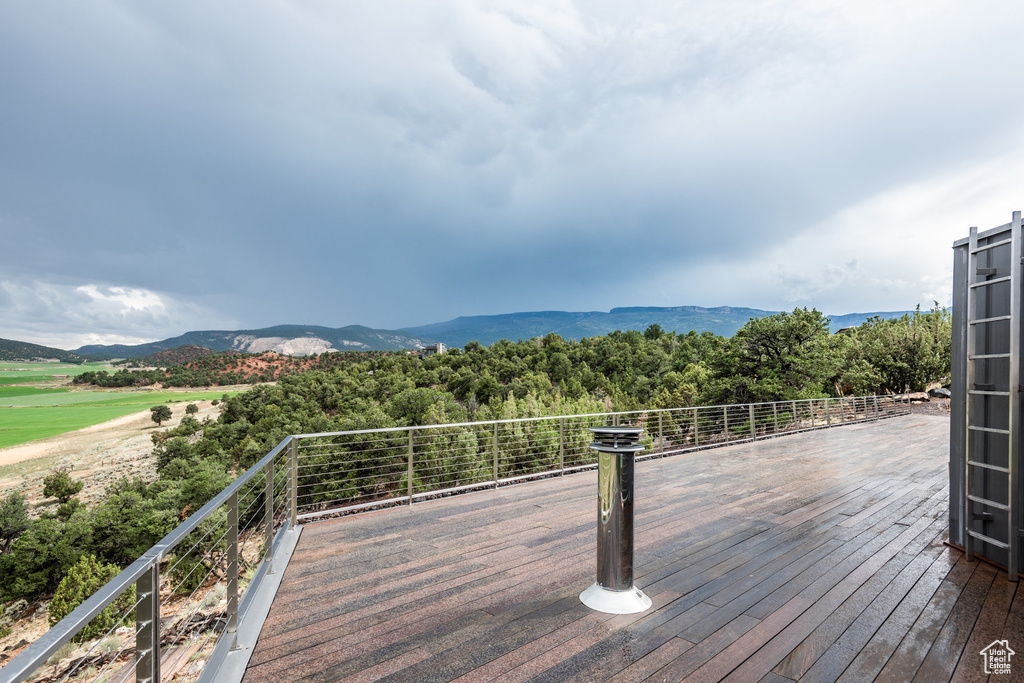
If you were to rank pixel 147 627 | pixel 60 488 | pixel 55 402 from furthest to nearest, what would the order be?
pixel 55 402
pixel 60 488
pixel 147 627

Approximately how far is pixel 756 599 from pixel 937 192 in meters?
9.39

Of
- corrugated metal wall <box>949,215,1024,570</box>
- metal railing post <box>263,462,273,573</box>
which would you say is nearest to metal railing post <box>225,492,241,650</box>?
metal railing post <box>263,462,273,573</box>

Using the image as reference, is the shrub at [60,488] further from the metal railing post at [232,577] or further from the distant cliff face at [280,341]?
the distant cliff face at [280,341]

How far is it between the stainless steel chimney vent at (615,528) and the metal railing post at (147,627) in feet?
6.55

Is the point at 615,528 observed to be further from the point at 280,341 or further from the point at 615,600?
the point at 280,341

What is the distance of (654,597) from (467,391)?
160ft

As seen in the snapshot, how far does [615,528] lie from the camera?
2707 millimetres

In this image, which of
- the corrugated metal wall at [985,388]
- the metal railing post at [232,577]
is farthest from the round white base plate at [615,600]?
the corrugated metal wall at [985,388]

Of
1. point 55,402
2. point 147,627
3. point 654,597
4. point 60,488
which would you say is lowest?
point 60,488

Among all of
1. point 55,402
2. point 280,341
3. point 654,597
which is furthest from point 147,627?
point 280,341

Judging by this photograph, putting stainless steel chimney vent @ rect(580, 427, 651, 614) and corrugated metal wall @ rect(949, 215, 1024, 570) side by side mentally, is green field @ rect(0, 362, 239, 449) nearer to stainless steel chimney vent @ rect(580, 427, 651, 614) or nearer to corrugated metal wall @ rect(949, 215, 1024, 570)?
stainless steel chimney vent @ rect(580, 427, 651, 614)

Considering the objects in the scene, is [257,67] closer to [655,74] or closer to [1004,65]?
[655,74]

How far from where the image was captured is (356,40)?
12.1m

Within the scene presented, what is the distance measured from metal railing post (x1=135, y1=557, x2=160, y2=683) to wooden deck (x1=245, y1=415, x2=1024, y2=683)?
0.92 metres
